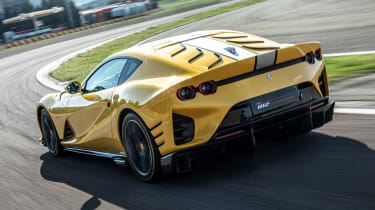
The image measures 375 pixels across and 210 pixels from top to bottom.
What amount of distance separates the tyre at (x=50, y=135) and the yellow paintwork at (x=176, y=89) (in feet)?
4.42

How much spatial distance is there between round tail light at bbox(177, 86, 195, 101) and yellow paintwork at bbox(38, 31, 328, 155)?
31 mm

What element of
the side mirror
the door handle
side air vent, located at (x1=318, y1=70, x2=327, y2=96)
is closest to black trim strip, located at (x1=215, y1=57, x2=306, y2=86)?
side air vent, located at (x1=318, y1=70, x2=327, y2=96)

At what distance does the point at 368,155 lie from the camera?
13.7 feet

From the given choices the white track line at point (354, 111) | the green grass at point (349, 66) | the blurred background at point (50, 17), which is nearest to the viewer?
the white track line at point (354, 111)

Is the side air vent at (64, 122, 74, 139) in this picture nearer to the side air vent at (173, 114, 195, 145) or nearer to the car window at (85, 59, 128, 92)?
the car window at (85, 59, 128, 92)

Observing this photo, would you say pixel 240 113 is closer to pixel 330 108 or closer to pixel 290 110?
pixel 290 110

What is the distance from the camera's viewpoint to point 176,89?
3.87m

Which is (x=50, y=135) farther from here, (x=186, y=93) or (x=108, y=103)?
(x=186, y=93)

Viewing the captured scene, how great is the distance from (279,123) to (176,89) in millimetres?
945

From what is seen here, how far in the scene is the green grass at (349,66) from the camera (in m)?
7.41

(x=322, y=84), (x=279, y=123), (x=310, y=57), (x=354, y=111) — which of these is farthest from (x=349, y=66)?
(x=279, y=123)

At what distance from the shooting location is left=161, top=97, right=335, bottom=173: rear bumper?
12.9ft

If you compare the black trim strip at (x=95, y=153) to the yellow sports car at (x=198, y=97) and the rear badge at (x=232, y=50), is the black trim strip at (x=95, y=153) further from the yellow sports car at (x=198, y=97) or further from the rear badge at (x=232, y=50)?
the rear badge at (x=232, y=50)

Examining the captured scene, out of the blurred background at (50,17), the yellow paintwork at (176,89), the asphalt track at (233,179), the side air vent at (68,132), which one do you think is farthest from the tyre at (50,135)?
the blurred background at (50,17)
